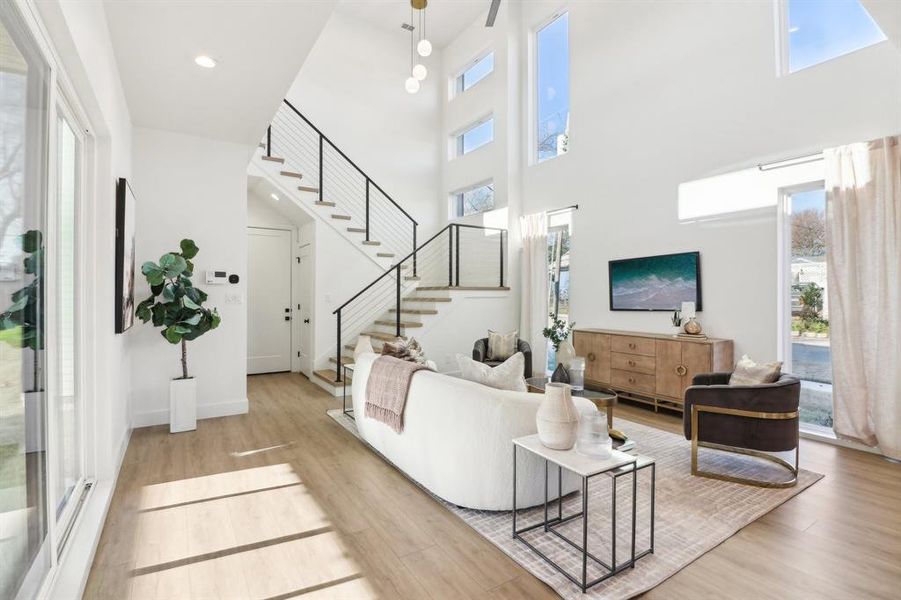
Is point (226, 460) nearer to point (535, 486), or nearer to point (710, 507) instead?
point (535, 486)

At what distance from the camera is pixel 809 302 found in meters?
4.05

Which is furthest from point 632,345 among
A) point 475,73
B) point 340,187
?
point 475,73

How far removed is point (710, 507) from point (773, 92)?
382 centimetres

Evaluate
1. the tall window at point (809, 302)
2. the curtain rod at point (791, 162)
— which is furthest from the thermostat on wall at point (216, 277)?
the tall window at point (809, 302)

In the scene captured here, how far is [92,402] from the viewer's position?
105 inches

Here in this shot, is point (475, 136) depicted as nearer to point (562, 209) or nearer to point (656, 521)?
point (562, 209)

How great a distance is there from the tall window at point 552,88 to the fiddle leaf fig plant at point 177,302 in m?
5.10

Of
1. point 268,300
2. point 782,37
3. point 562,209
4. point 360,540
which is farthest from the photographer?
point 268,300

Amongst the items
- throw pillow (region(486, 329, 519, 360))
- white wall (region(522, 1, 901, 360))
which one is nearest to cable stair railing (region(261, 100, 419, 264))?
throw pillow (region(486, 329, 519, 360))

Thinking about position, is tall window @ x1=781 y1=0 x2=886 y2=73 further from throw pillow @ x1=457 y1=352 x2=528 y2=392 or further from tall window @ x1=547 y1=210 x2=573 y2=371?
throw pillow @ x1=457 y1=352 x2=528 y2=392

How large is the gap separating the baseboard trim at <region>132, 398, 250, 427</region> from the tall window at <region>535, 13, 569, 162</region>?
5.40 m

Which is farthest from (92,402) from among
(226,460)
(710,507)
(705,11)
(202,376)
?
(705,11)

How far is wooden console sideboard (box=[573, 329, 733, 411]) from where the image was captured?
441cm

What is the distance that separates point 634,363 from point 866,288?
81.6 inches
